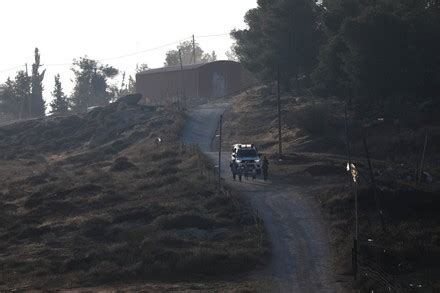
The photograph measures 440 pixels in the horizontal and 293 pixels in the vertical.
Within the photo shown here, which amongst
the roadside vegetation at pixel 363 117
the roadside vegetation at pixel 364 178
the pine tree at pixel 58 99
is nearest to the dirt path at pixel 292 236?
the roadside vegetation at pixel 364 178

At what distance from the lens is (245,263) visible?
31.5m

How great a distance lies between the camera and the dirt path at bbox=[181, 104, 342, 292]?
1144 inches

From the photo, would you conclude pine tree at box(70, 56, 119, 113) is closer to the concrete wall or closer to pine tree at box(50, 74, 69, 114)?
pine tree at box(50, 74, 69, 114)

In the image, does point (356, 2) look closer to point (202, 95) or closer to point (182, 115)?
point (182, 115)

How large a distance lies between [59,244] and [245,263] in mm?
10887

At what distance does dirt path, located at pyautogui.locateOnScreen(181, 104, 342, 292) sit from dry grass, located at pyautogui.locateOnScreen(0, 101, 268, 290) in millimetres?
1091

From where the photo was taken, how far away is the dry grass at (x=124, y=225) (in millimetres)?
31375

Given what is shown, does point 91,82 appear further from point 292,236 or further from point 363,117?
point 292,236

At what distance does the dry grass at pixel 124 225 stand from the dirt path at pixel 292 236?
42.9 inches

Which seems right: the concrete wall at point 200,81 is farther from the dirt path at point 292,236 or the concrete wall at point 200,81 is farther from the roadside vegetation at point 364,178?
the dirt path at point 292,236

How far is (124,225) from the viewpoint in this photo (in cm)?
3975

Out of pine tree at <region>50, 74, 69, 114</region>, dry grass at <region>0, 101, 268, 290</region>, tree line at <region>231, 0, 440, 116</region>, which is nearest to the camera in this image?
dry grass at <region>0, 101, 268, 290</region>

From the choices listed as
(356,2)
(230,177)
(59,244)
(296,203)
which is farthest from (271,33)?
(59,244)

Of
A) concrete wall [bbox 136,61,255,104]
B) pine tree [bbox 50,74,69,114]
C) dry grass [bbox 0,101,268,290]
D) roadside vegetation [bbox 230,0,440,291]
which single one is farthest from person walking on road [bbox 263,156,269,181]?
pine tree [bbox 50,74,69,114]
